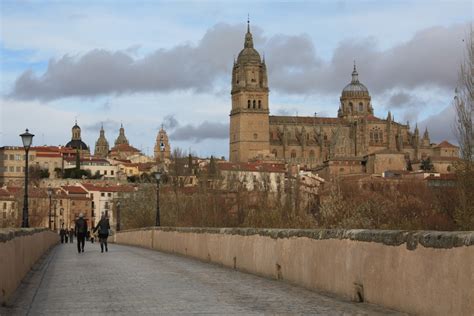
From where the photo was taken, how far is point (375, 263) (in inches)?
438

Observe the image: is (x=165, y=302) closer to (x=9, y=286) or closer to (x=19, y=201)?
(x=9, y=286)

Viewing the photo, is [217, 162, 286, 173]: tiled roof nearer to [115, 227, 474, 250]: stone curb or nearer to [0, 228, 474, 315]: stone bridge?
[0, 228, 474, 315]: stone bridge

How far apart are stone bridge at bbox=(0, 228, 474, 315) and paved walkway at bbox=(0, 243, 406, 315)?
0.01 m

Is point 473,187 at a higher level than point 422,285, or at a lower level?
higher

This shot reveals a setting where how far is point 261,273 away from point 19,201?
329 feet

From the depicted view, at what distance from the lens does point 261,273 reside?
54.9 feet

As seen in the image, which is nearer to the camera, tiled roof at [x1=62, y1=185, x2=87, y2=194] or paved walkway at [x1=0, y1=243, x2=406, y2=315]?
paved walkway at [x1=0, y1=243, x2=406, y2=315]

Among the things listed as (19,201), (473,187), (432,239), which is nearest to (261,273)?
(432,239)

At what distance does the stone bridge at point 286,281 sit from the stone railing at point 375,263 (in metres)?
0.01

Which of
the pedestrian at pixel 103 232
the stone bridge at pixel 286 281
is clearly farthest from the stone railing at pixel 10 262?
the pedestrian at pixel 103 232

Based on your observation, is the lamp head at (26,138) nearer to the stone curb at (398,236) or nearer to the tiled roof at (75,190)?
the stone curb at (398,236)

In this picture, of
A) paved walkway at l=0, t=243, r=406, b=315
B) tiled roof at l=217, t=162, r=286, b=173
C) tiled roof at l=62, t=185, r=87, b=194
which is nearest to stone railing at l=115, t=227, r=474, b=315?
paved walkway at l=0, t=243, r=406, b=315

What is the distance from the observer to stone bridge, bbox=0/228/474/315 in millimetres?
9273

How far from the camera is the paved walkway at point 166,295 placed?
10.9 m
